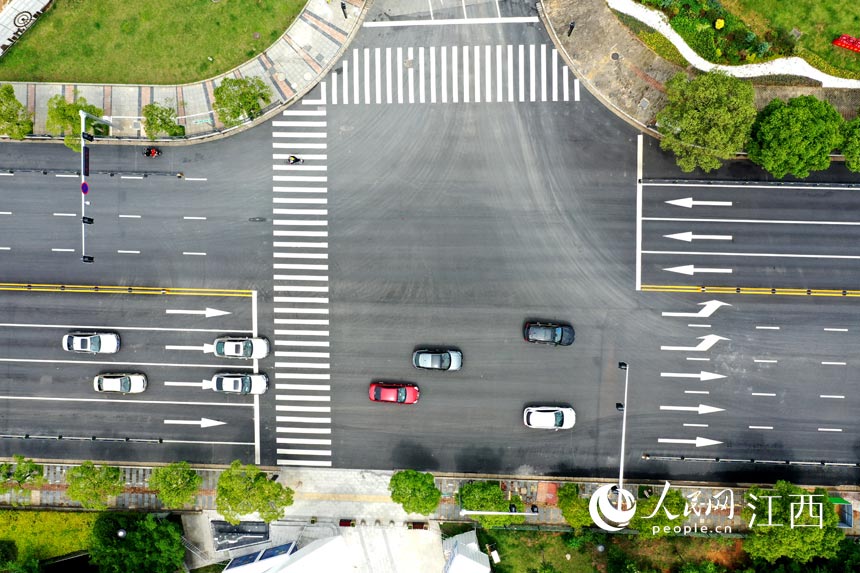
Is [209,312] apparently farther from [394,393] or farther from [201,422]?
[394,393]

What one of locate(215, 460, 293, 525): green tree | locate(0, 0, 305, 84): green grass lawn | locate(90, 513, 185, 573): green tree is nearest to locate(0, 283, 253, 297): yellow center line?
locate(215, 460, 293, 525): green tree

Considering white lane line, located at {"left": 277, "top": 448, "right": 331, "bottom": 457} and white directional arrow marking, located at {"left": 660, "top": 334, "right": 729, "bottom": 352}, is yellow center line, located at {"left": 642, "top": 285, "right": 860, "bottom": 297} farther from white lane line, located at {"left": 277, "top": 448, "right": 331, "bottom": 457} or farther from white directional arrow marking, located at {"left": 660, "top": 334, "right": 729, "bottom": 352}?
white lane line, located at {"left": 277, "top": 448, "right": 331, "bottom": 457}

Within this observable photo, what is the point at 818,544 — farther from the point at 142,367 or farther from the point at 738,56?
the point at 142,367

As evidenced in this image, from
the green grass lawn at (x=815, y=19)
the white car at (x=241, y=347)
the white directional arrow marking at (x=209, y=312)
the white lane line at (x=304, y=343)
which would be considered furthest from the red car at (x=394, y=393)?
the green grass lawn at (x=815, y=19)

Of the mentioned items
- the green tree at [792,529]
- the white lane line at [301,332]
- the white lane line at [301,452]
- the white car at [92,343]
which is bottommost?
the green tree at [792,529]

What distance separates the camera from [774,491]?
126 feet

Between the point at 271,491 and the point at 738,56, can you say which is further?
the point at 738,56

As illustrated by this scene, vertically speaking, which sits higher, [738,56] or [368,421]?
[738,56]

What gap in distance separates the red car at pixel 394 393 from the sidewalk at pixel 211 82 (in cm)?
2275

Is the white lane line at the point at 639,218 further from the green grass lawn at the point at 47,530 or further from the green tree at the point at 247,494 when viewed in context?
the green grass lawn at the point at 47,530

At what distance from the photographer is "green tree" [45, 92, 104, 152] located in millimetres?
38688

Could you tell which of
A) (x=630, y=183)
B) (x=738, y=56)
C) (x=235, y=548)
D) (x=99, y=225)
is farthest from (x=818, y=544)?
(x=99, y=225)

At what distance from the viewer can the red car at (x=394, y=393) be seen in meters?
40.3

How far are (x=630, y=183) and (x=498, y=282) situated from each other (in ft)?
41.5
